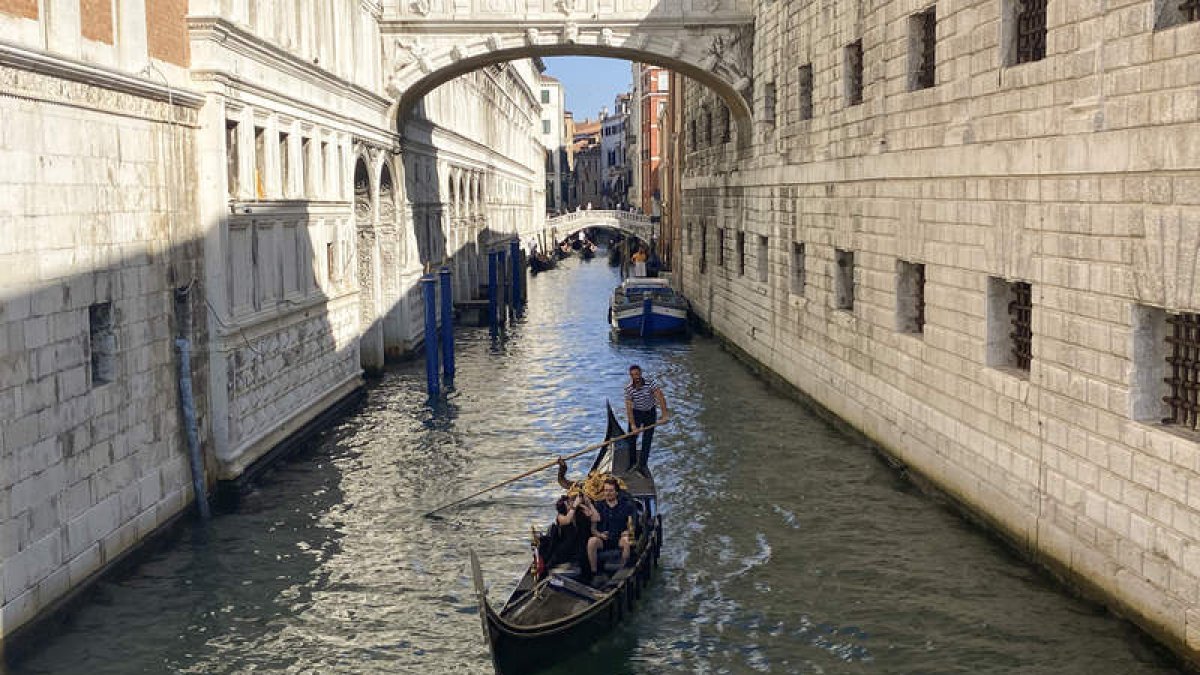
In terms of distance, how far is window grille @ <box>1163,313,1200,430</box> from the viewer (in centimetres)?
867

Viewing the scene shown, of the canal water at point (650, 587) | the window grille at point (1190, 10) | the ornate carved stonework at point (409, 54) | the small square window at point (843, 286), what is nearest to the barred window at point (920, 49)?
the small square window at point (843, 286)

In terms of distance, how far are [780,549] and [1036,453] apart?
2.60m

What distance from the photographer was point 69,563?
32.4 feet

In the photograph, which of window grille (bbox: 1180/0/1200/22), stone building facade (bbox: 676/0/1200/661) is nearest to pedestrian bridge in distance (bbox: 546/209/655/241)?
stone building facade (bbox: 676/0/1200/661)

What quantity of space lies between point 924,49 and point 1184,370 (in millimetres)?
6443

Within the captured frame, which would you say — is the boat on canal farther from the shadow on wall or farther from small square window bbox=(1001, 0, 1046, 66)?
small square window bbox=(1001, 0, 1046, 66)

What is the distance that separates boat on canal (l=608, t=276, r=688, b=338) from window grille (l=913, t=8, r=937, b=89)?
609 inches

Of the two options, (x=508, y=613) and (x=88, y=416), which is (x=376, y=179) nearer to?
(x=88, y=416)

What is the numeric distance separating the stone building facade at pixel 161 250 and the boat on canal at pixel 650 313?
829 cm

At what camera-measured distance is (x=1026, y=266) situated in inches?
434

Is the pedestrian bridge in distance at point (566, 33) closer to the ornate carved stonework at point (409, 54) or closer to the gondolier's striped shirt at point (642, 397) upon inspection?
the ornate carved stonework at point (409, 54)

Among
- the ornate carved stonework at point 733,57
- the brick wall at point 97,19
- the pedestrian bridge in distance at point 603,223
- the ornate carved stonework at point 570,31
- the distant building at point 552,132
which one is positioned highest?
the distant building at point 552,132

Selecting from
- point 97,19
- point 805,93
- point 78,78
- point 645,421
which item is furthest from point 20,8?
point 805,93

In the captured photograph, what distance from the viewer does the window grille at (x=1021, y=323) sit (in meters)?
11.5
